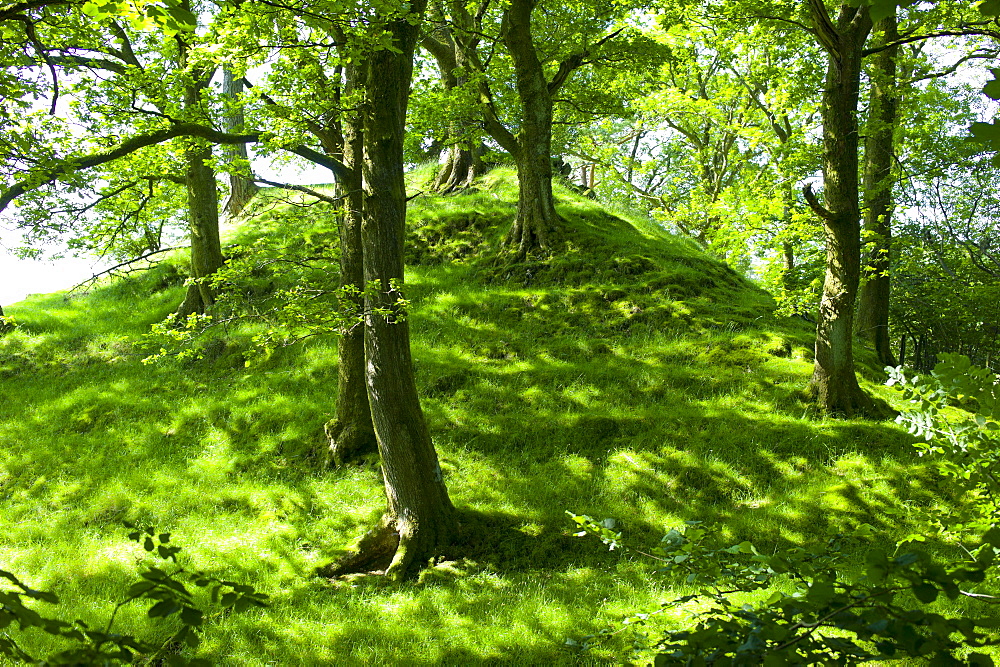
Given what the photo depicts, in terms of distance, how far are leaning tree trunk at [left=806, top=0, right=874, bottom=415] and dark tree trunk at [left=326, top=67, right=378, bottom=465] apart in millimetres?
5458

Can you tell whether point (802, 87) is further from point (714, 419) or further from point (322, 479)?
point (322, 479)

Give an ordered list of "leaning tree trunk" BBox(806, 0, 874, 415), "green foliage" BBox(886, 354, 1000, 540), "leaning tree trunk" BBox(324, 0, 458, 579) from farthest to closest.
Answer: "leaning tree trunk" BBox(806, 0, 874, 415)
"leaning tree trunk" BBox(324, 0, 458, 579)
"green foliage" BBox(886, 354, 1000, 540)

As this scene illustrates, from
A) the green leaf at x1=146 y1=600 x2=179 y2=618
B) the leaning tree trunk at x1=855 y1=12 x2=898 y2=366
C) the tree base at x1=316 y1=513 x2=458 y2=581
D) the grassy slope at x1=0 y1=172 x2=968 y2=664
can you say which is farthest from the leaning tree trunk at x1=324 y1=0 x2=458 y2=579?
the leaning tree trunk at x1=855 y1=12 x2=898 y2=366

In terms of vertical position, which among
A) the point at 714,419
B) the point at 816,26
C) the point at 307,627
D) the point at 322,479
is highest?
the point at 816,26

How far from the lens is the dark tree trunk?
7.46 meters

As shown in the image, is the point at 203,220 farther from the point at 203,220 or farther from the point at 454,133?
the point at 454,133

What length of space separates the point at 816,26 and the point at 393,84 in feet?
16.6

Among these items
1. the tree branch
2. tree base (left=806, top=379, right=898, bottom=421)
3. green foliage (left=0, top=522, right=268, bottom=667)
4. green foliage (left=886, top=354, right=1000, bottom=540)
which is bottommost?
tree base (left=806, top=379, right=898, bottom=421)

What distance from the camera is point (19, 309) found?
1473cm

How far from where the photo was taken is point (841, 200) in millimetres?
8000

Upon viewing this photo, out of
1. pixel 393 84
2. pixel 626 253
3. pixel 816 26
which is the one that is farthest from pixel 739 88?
pixel 393 84

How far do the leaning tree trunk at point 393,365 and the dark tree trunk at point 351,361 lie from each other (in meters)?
0.90

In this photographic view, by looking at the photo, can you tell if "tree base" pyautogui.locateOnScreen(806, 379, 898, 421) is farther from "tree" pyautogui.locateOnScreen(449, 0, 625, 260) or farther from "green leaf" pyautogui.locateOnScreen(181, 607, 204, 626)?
"green leaf" pyautogui.locateOnScreen(181, 607, 204, 626)

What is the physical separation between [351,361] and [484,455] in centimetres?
215
